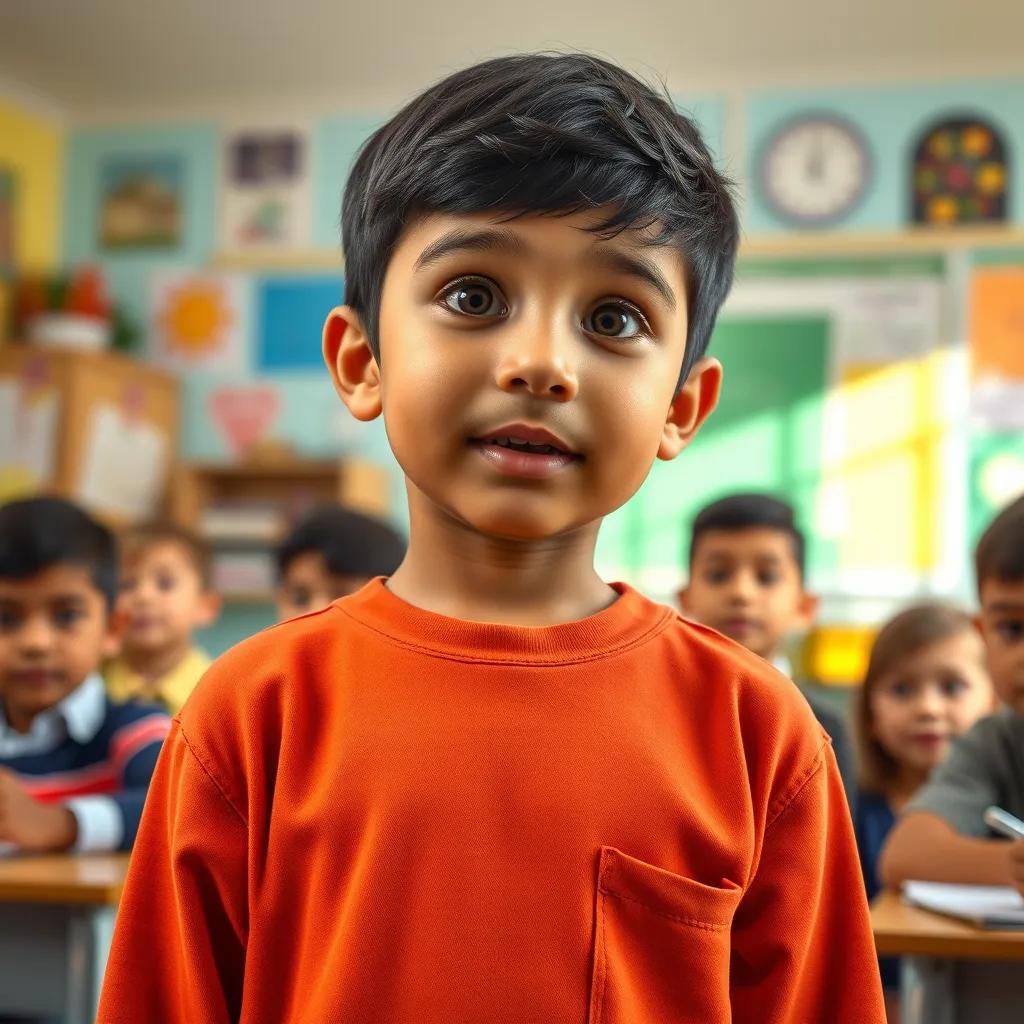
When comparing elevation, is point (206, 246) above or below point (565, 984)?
above

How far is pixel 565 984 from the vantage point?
0.79 m

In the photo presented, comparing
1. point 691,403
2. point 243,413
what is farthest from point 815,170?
point 691,403

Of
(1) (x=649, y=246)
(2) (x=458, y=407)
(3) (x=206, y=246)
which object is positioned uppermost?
(3) (x=206, y=246)

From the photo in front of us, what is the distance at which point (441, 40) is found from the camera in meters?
5.29

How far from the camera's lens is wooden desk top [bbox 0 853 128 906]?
1.52 meters

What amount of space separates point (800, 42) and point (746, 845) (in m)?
4.84

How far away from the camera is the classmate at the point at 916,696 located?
2525 mm

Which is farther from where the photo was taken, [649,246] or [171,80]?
[171,80]

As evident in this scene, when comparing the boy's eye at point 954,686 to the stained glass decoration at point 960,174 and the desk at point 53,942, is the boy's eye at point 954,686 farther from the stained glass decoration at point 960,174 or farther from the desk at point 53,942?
the stained glass decoration at point 960,174

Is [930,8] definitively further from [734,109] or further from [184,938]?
[184,938]

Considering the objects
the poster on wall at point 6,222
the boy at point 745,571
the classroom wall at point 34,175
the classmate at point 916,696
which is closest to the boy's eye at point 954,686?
the classmate at point 916,696

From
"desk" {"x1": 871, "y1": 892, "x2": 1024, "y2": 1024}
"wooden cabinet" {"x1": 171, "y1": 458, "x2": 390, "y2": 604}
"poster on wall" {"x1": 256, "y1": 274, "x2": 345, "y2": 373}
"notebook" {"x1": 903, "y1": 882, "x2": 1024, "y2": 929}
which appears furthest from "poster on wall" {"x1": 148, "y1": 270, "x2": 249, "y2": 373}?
"desk" {"x1": 871, "y1": 892, "x2": 1024, "y2": 1024}

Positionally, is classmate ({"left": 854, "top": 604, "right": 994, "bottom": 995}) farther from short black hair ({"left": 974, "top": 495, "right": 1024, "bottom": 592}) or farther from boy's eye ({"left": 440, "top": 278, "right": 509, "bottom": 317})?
boy's eye ({"left": 440, "top": 278, "right": 509, "bottom": 317})

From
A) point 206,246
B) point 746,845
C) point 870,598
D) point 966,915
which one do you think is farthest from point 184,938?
point 206,246
